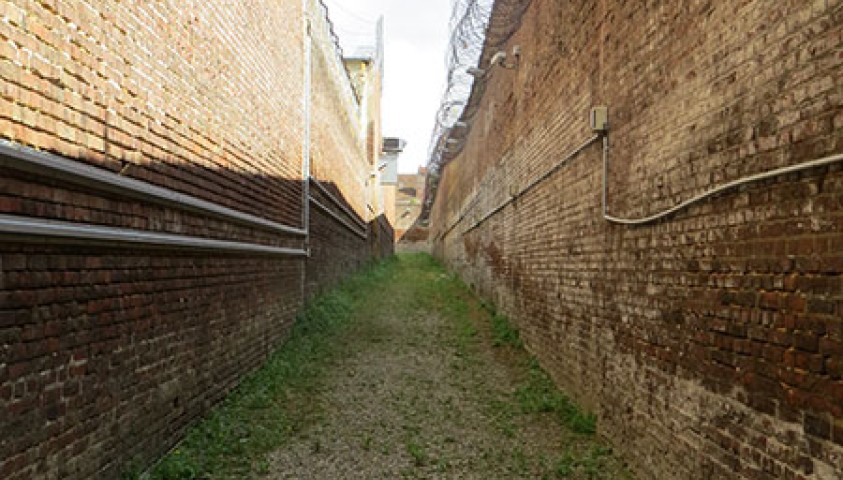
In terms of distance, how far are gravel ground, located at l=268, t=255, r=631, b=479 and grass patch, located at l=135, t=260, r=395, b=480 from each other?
0.54 feet

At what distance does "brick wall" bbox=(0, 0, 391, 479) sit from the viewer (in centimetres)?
255

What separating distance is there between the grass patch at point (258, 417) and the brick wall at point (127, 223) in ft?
0.55

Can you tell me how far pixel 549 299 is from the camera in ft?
21.4

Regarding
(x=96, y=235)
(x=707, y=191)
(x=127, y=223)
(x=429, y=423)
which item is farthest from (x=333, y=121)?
(x=707, y=191)

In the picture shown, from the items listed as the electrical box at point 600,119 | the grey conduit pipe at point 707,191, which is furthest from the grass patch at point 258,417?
the electrical box at point 600,119

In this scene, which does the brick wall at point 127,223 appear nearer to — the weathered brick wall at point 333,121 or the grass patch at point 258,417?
the grass patch at point 258,417

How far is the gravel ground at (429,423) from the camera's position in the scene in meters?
4.16

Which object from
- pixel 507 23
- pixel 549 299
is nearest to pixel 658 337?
pixel 549 299

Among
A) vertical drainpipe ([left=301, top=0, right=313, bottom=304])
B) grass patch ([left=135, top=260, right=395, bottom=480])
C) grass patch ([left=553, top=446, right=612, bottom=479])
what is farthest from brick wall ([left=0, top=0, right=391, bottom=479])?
grass patch ([left=553, top=446, right=612, bottom=479])

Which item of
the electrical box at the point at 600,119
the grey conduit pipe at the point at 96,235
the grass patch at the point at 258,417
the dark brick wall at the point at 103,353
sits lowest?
the grass patch at the point at 258,417

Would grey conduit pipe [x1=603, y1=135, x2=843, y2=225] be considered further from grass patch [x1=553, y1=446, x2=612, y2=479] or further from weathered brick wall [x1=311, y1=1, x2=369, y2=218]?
weathered brick wall [x1=311, y1=1, x2=369, y2=218]

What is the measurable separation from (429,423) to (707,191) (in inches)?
124

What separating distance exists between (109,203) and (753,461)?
140 inches

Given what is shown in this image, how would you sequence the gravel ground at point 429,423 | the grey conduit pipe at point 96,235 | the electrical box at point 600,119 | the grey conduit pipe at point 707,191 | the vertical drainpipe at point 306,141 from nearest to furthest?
the grey conduit pipe at point 707,191, the grey conduit pipe at point 96,235, the gravel ground at point 429,423, the electrical box at point 600,119, the vertical drainpipe at point 306,141
